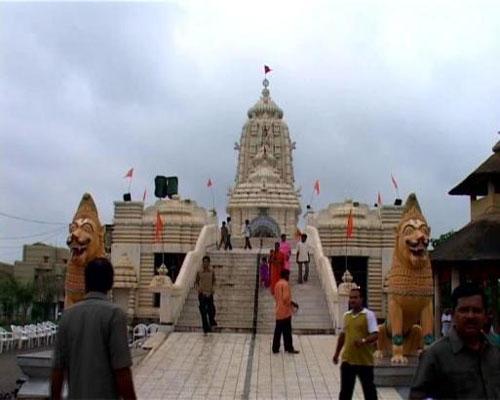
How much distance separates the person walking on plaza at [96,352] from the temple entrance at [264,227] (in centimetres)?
3659

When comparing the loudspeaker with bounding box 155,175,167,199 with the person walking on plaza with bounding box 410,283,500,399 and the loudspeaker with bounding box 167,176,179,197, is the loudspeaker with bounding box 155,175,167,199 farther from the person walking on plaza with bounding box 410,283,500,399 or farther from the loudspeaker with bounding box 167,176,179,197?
the person walking on plaza with bounding box 410,283,500,399

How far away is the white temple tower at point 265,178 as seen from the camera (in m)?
43.9

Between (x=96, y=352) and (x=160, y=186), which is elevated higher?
(x=160, y=186)

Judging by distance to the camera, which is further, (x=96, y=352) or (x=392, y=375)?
(x=392, y=375)

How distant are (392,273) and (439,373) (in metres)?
8.60

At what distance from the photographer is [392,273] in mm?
12656

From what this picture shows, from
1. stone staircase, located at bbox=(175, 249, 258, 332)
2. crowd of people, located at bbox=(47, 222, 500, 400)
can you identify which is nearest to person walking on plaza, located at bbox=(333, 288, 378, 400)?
crowd of people, located at bbox=(47, 222, 500, 400)

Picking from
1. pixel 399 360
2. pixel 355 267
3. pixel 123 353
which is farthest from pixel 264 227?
pixel 123 353

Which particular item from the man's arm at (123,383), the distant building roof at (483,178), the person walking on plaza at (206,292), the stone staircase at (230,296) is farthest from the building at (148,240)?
the man's arm at (123,383)

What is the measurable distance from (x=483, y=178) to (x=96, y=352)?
659 inches

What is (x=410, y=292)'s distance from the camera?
1227 centimetres

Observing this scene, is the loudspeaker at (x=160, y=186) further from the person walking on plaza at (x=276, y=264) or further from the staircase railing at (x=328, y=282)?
the person walking on plaza at (x=276, y=264)

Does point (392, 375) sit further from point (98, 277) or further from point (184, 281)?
point (184, 281)

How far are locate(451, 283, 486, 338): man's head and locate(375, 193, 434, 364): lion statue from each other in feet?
25.6
